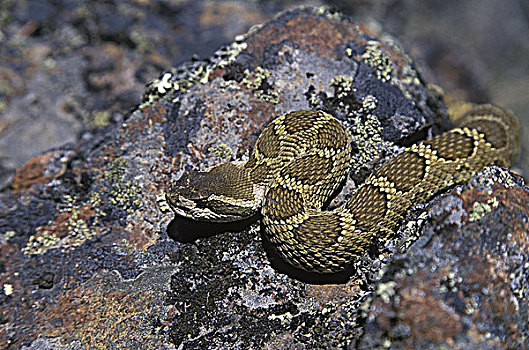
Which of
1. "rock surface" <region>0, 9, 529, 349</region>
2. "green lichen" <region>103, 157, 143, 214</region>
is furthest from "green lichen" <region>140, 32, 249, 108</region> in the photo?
"green lichen" <region>103, 157, 143, 214</region>

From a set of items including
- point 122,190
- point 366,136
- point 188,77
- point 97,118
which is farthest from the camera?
point 97,118

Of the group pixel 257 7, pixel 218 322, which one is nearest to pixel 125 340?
pixel 218 322

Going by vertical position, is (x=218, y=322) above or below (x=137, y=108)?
below

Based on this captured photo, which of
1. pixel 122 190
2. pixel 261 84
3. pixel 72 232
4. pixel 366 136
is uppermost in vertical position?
pixel 261 84

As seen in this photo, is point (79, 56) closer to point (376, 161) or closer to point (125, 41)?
point (125, 41)

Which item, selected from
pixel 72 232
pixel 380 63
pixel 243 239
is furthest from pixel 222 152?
pixel 380 63

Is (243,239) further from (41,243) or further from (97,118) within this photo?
(97,118)

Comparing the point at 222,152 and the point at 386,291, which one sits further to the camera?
the point at 222,152
